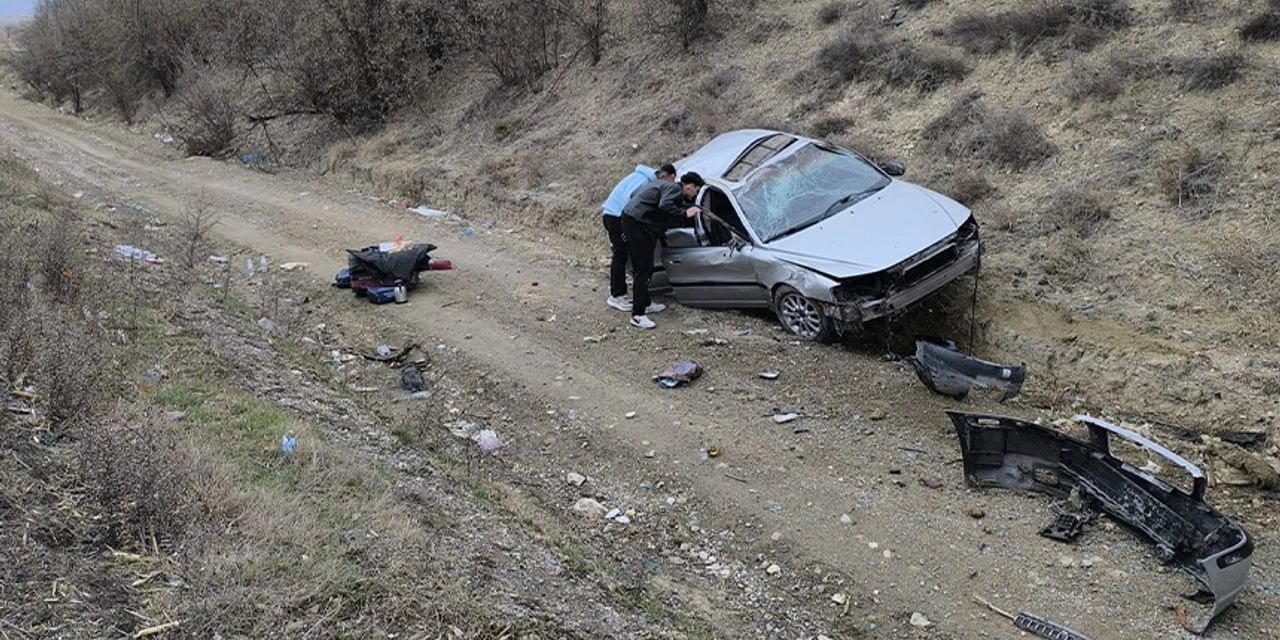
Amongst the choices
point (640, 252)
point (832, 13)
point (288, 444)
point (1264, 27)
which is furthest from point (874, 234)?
point (832, 13)

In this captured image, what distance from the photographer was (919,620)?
5.05 m

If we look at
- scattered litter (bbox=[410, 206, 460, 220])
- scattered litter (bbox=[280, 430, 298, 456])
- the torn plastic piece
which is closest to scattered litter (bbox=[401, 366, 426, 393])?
scattered litter (bbox=[280, 430, 298, 456])

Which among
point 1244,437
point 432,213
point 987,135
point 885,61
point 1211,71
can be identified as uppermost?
point 1211,71

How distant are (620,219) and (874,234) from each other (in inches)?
102

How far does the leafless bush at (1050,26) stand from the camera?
12453 mm

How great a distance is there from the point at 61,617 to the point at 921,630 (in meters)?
4.04

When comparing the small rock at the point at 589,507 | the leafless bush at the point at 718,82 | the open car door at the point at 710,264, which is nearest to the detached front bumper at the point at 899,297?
the open car door at the point at 710,264

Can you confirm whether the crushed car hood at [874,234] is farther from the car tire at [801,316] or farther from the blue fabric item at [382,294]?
the blue fabric item at [382,294]

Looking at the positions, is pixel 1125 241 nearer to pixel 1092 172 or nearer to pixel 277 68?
pixel 1092 172

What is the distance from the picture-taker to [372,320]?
1027 centimetres

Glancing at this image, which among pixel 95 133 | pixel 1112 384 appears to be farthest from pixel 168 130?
pixel 1112 384

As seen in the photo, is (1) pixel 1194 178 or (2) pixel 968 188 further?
(2) pixel 968 188

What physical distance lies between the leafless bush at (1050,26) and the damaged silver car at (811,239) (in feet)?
15.5

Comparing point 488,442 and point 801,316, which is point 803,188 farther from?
point 488,442
